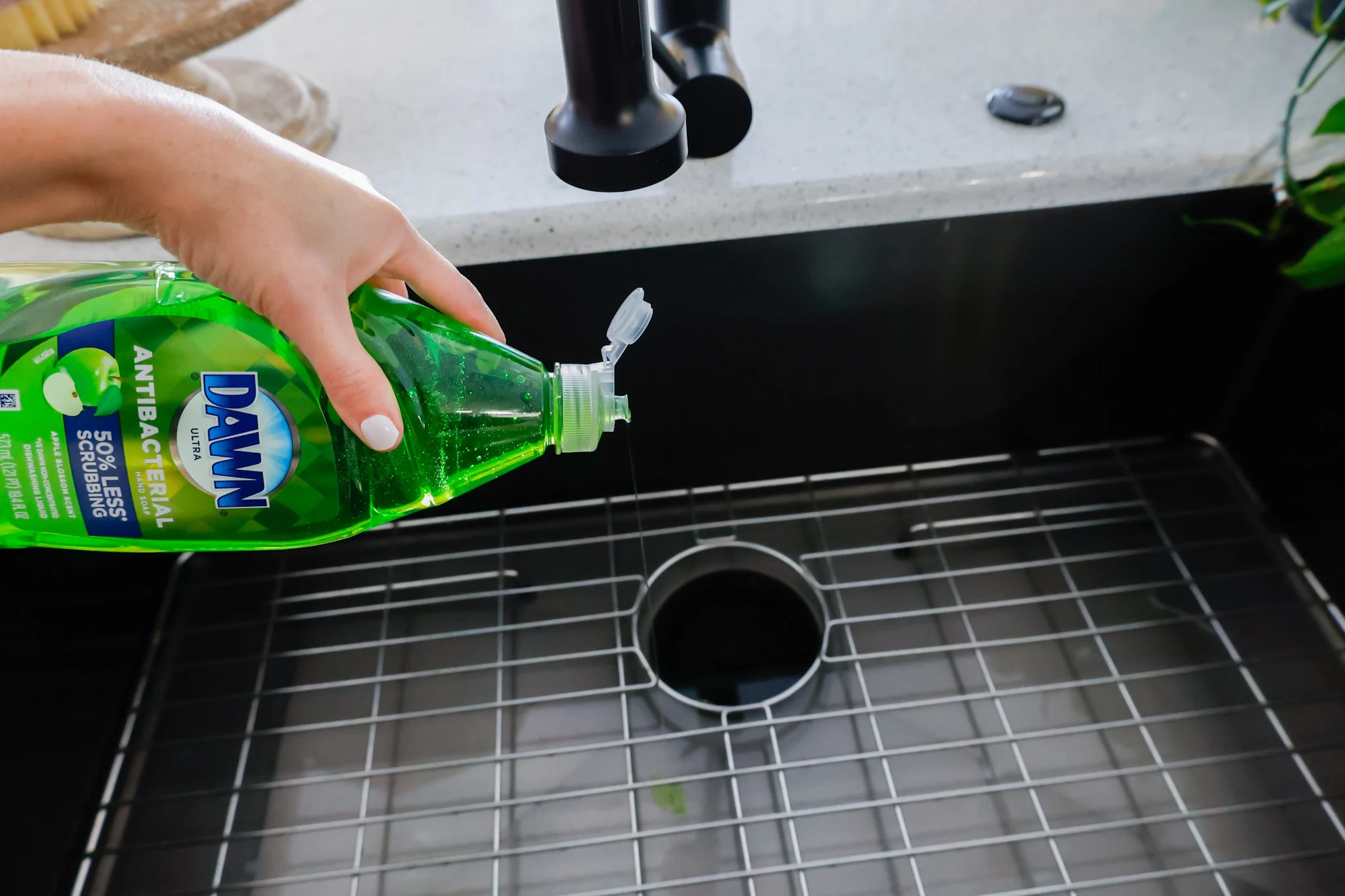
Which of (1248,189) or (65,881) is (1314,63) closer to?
→ (1248,189)

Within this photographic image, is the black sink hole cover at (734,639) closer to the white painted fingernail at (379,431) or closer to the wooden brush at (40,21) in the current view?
the white painted fingernail at (379,431)

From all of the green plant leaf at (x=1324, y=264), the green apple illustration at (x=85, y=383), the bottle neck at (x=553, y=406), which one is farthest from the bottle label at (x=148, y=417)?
the green plant leaf at (x=1324, y=264)

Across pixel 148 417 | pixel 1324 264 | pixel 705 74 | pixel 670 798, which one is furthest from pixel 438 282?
pixel 1324 264

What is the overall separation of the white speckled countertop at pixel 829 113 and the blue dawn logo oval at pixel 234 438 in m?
0.23

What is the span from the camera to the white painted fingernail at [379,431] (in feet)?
1.40

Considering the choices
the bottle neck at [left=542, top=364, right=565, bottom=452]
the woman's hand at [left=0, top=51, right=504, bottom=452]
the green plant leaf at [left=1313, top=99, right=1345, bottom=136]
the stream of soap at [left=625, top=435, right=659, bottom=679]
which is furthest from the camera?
the stream of soap at [left=625, top=435, right=659, bottom=679]

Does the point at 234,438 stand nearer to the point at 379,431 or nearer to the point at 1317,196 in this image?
the point at 379,431

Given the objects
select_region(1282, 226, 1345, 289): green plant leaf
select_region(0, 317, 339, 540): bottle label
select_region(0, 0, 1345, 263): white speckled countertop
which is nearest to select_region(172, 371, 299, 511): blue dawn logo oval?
select_region(0, 317, 339, 540): bottle label

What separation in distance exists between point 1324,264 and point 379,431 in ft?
1.87

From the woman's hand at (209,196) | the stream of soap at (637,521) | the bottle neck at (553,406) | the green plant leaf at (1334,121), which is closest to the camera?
the woman's hand at (209,196)

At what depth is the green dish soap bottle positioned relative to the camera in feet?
1.50

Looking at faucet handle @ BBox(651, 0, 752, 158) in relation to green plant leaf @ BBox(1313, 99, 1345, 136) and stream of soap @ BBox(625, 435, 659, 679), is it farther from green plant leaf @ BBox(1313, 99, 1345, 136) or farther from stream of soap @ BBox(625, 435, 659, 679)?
green plant leaf @ BBox(1313, 99, 1345, 136)

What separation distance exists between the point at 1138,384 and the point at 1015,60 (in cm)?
28

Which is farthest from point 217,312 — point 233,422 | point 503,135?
point 503,135
